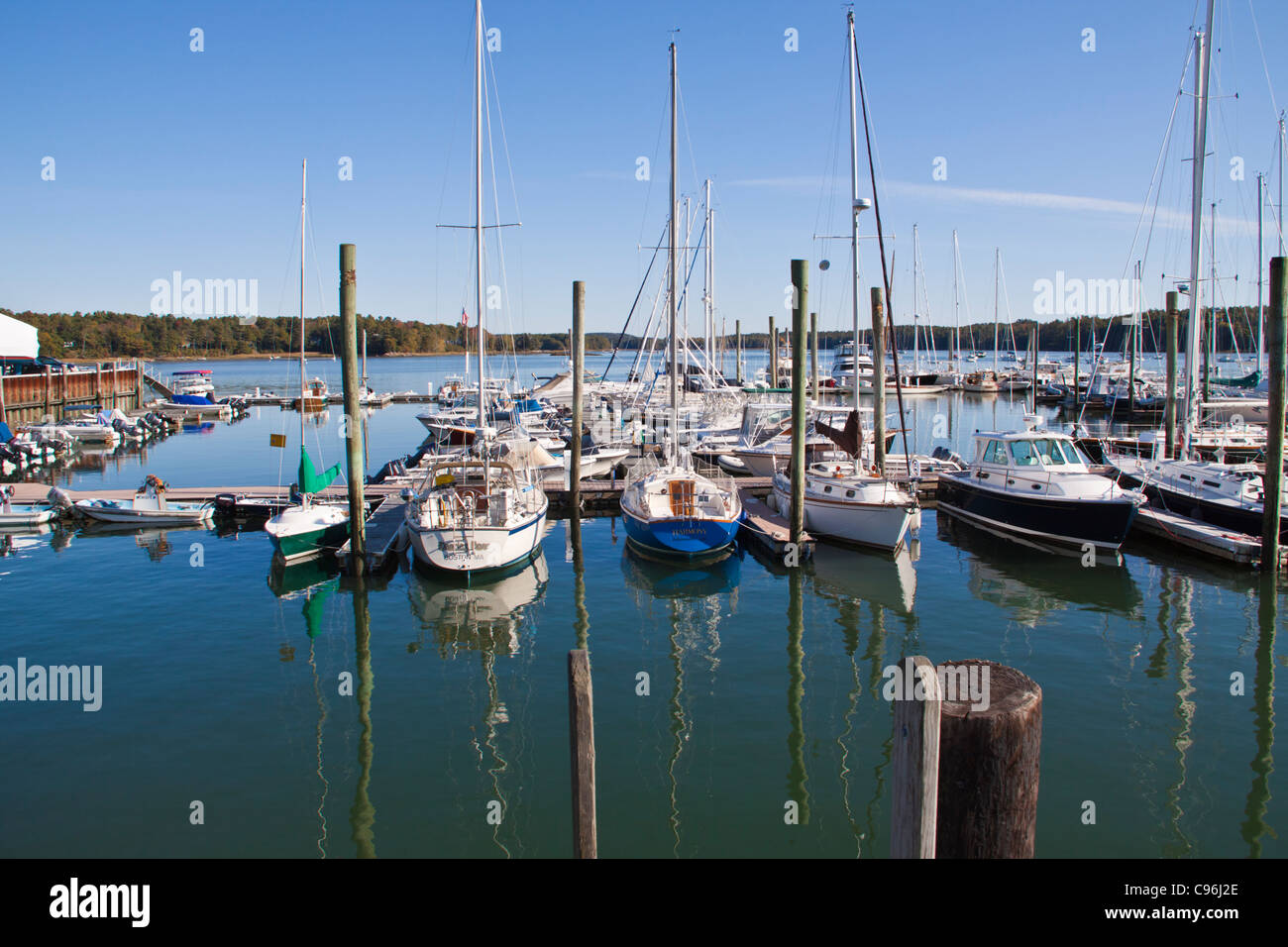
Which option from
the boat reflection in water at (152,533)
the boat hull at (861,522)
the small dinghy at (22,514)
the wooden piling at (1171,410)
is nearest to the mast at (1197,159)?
the wooden piling at (1171,410)

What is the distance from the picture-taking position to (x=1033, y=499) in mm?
22781

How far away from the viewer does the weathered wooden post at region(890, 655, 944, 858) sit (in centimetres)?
386

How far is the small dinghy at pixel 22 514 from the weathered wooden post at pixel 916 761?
2936 cm

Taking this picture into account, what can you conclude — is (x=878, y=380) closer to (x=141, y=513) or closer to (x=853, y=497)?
(x=853, y=497)

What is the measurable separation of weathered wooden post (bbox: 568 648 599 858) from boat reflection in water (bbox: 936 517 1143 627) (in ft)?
44.4

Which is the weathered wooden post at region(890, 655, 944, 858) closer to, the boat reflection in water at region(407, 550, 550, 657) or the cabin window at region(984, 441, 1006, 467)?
the boat reflection in water at region(407, 550, 550, 657)

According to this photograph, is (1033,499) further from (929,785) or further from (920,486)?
(929,785)

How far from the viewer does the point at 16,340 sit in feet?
168

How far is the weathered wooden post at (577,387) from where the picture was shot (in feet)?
89.2

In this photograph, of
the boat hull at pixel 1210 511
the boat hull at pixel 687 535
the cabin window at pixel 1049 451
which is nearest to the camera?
the boat hull at pixel 687 535

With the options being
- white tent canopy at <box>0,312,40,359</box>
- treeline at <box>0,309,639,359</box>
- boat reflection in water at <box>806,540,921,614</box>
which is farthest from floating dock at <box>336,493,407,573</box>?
treeline at <box>0,309,639,359</box>

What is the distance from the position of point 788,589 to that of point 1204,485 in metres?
13.1

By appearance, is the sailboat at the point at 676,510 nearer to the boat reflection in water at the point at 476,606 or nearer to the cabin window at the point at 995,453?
the boat reflection in water at the point at 476,606

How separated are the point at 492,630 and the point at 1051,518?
15.2m
